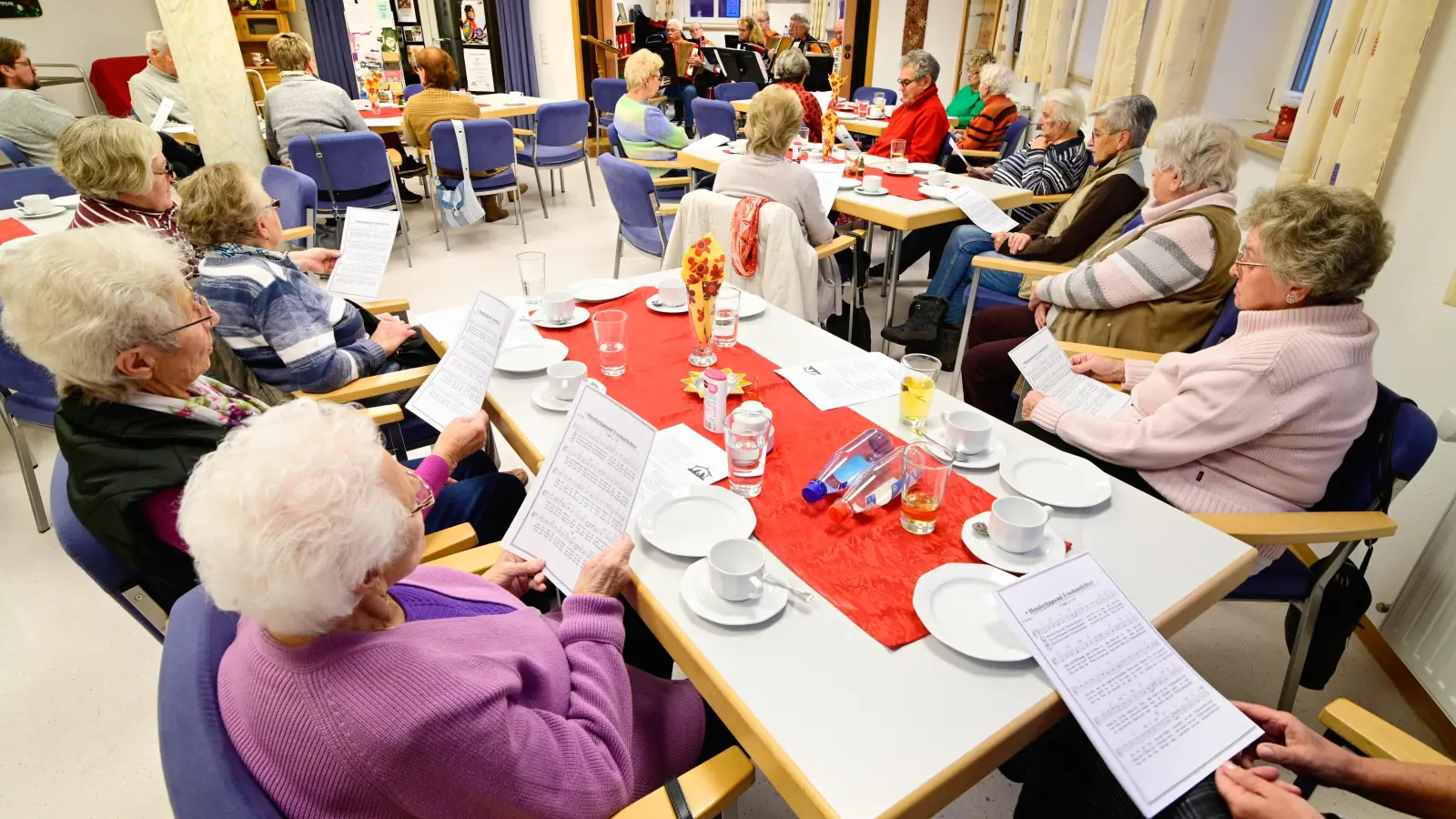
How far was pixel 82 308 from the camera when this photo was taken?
117 centimetres

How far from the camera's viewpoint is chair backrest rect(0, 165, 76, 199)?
3115mm

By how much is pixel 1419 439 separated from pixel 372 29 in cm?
947

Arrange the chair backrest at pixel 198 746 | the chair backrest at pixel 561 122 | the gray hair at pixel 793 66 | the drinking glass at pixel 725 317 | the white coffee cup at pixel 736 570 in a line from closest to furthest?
the chair backrest at pixel 198 746 < the white coffee cup at pixel 736 570 < the drinking glass at pixel 725 317 < the gray hair at pixel 793 66 < the chair backrest at pixel 561 122

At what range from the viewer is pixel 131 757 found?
5.53 ft

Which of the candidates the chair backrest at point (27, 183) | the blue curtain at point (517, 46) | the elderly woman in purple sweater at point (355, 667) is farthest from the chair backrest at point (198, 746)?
the blue curtain at point (517, 46)

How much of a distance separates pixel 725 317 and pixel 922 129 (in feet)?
11.0

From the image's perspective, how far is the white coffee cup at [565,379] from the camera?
1.57 metres

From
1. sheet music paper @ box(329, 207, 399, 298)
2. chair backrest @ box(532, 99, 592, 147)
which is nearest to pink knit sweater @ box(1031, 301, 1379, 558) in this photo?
sheet music paper @ box(329, 207, 399, 298)

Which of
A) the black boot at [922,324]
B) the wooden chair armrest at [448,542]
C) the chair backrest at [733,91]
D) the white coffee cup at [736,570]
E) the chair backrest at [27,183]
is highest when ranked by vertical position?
the chair backrest at [733,91]

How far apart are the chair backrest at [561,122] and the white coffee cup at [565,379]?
4359 mm

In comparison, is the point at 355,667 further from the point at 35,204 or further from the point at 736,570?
the point at 35,204

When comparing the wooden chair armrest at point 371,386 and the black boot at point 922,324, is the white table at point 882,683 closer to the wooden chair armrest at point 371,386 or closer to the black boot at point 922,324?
the wooden chair armrest at point 371,386

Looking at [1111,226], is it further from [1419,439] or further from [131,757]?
[131,757]

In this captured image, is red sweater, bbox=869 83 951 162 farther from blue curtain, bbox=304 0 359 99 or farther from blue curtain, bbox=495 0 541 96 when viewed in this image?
blue curtain, bbox=304 0 359 99
